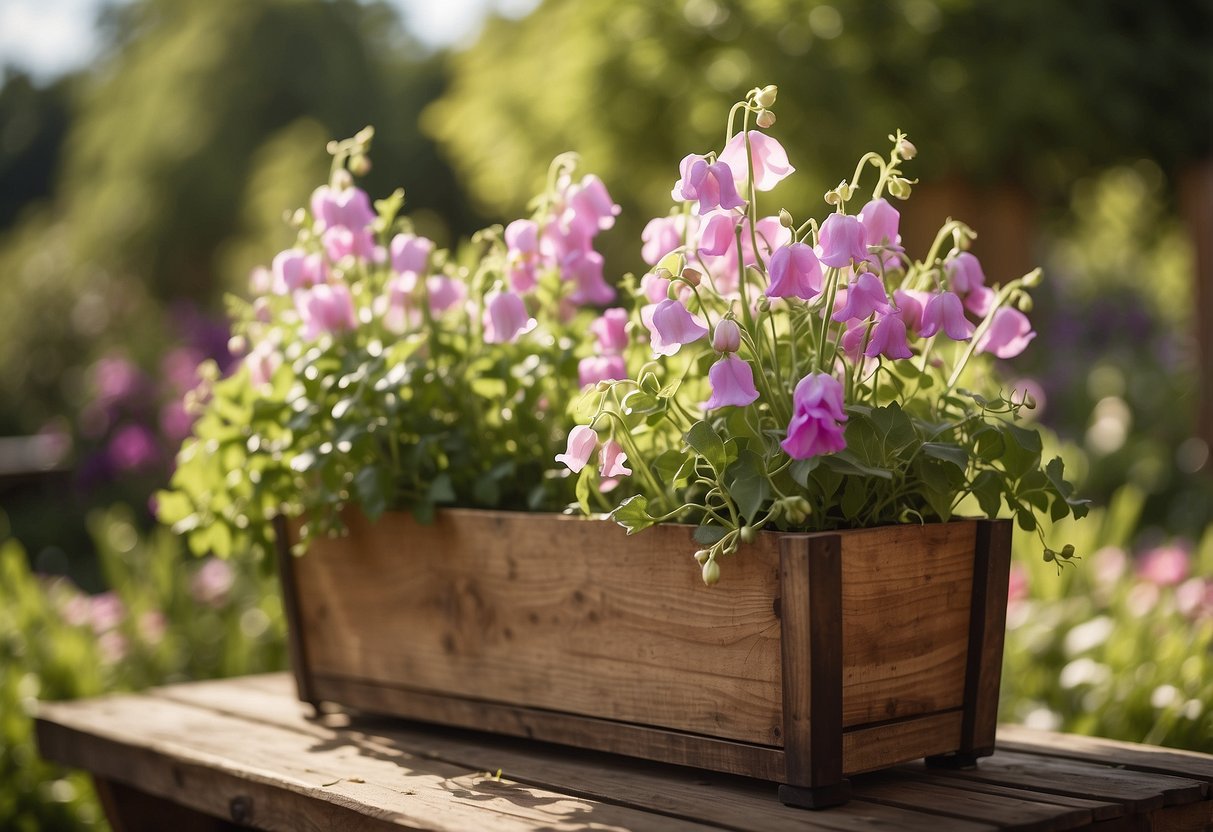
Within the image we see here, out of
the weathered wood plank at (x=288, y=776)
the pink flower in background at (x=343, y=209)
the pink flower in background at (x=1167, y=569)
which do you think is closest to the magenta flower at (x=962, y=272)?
the weathered wood plank at (x=288, y=776)

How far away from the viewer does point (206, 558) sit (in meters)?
5.37

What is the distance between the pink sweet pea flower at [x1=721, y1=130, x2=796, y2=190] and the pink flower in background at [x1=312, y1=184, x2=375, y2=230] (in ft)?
1.83

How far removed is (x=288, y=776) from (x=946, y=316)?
0.86 meters

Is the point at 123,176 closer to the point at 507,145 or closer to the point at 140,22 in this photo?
the point at 140,22

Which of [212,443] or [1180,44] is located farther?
[1180,44]

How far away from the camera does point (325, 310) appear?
1702 mm

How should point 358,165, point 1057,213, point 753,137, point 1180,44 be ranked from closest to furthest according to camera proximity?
point 753,137 → point 358,165 → point 1180,44 → point 1057,213

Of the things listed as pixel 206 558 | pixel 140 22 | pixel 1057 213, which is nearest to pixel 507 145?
pixel 206 558

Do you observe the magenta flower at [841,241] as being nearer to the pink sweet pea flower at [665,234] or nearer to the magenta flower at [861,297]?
the magenta flower at [861,297]

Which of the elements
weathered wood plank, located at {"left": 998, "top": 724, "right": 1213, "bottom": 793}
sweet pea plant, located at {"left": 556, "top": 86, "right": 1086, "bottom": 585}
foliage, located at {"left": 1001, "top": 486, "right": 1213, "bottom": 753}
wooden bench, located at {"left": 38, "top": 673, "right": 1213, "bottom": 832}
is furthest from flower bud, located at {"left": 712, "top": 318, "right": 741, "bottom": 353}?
foliage, located at {"left": 1001, "top": 486, "right": 1213, "bottom": 753}

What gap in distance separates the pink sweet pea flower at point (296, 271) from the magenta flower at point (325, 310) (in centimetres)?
2

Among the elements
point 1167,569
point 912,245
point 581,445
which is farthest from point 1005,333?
point 912,245

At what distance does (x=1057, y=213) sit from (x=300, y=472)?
670 centimetres

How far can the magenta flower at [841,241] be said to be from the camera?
4.00 feet
